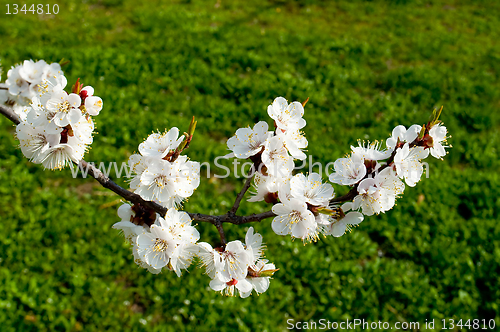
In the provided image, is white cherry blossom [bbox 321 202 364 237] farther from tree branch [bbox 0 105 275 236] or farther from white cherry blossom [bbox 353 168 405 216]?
tree branch [bbox 0 105 275 236]

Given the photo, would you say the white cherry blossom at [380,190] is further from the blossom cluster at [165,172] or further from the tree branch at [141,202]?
the blossom cluster at [165,172]

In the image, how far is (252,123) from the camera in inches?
160

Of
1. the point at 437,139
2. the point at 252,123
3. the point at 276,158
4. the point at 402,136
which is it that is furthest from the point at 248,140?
the point at 252,123

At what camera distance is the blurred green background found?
9.08ft

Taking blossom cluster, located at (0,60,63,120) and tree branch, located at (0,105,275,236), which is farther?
blossom cluster, located at (0,60,63,120)

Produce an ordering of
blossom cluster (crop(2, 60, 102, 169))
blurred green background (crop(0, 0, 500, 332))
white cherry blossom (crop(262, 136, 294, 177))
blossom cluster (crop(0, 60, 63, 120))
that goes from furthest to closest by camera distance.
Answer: blurred green background (crop(0, 0, 500, 332))
blossom cluster (crop(0, 60, 63, 120))
white cherry blossom (crop(262, 136, 294, 177))
blossom cluster (crop(2, 60, 102, 169))

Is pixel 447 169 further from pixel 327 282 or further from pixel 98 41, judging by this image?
pixel 98 41

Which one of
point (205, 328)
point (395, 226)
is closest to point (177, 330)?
point (205, 328)

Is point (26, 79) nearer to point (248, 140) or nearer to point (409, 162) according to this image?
point (248, 140)

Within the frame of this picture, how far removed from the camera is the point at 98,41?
5.17 meters

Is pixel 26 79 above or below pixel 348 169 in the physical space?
above

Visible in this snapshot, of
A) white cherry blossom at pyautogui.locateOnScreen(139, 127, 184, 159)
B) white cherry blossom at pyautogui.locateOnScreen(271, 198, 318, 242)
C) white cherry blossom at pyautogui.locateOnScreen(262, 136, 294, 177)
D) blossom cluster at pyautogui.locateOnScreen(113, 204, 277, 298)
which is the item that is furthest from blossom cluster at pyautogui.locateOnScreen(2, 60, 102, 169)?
white cherry blossom at pyautogui.locateOnScreen(271, 198, 318, 242)

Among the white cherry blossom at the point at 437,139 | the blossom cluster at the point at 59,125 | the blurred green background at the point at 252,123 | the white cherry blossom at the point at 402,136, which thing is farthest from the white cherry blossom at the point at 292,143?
the blurred green background at the point at 252,123

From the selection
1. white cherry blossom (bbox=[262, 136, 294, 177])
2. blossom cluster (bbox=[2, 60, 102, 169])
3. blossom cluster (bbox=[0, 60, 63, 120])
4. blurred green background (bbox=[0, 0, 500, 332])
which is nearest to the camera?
blossom cluster (bbox=[2, 60, 102, 169])
